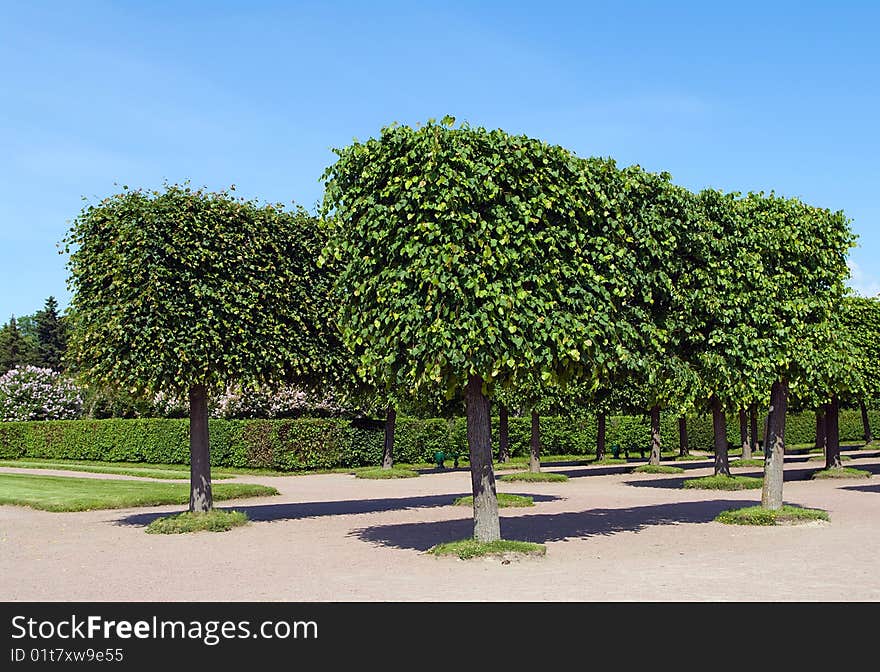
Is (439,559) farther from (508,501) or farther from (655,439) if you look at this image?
(655,439)

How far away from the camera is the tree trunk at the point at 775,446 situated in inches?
640

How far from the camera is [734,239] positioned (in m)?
15.1

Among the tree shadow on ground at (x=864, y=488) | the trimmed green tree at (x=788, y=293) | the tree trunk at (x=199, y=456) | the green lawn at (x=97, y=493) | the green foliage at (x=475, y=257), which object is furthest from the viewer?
the tree shadow on ground at (x=864, y=488)

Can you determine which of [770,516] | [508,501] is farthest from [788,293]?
[508,501]

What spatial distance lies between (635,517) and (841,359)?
16.8 ft

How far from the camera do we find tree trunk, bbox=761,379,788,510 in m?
16.2

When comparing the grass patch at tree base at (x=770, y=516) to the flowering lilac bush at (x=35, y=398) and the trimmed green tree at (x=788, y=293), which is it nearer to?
the trimmed green tree at (x=788, y=293)

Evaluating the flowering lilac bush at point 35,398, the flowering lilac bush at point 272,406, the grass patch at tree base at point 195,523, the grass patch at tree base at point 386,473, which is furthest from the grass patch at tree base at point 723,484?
the flowering lilac bush at point 35,398

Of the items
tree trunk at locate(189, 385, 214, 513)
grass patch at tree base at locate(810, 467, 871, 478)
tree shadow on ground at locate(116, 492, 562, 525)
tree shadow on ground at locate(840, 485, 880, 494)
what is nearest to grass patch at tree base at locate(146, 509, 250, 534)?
tree trunk at locate(189, 385, 214, 513)

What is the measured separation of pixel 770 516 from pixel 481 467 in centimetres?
636

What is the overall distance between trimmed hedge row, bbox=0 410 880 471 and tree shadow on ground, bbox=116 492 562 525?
13.5m

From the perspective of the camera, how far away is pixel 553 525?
54.6 feet

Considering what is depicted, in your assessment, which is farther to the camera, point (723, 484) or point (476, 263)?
point (723, 484)

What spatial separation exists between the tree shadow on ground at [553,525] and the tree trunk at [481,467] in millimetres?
1380
